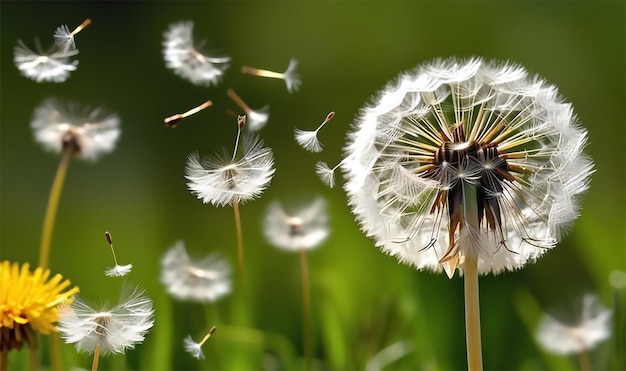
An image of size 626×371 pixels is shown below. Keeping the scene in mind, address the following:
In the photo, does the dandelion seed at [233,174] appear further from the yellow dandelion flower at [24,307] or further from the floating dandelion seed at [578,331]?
the floating dandelion seed at [578,331]

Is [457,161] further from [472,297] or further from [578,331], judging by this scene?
[578,331]

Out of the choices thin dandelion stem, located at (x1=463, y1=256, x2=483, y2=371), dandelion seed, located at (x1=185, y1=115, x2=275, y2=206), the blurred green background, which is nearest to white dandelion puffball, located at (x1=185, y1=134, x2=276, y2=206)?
dandelion seed, located at (x1=185, y1=115, x2=275, y2=206)

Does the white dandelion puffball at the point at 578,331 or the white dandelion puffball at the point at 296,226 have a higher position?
the white dandelion puffball at the point at 296,226

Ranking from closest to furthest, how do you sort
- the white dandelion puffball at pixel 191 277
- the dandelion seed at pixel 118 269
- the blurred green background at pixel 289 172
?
the dandelion seed at pixel 118 269, the white dandelion puffball at pixel 191 277, the blurred green background at pixel 289 172

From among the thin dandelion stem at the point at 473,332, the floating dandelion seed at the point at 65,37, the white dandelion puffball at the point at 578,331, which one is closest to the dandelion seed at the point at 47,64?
the floating dandelion seed at the point at 65,37

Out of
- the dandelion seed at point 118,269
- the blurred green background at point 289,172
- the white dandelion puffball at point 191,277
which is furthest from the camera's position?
the blurred green background at point 289,172

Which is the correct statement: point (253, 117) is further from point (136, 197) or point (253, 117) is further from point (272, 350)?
point (136, 197)

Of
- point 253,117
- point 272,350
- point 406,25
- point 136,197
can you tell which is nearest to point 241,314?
point 272,350
